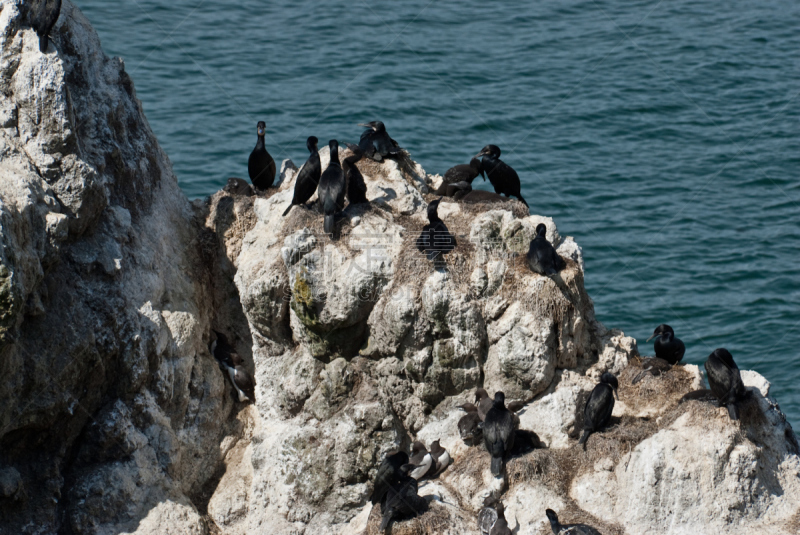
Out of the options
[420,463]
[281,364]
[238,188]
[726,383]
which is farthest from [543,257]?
[238,188]

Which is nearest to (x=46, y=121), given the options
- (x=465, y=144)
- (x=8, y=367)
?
(x=8, y=367)

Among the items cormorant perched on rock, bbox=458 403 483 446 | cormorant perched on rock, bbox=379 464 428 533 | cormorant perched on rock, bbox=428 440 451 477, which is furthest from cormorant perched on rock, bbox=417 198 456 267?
cormorant perched on rock, bbox=379 464 428 533

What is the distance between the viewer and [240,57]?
1364 inches

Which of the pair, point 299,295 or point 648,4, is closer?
point 299,295

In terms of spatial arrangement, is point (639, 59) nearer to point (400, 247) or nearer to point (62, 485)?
point (400, 247)

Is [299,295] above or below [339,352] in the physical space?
above

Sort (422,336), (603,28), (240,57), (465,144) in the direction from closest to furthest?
(422,336) < (465,144) < (240,57) < (603,28)

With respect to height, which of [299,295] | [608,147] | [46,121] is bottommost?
[608,147]

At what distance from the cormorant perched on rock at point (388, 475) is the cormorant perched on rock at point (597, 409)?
2.29m

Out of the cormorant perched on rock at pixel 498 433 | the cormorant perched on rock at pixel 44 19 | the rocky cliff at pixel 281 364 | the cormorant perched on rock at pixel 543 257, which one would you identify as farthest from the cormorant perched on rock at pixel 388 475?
the cormorant perched on rock at pixel 44 19

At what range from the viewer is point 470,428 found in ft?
41.6

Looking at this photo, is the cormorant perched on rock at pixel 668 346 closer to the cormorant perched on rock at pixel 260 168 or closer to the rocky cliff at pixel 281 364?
the rocky cliff at pixel 281 364

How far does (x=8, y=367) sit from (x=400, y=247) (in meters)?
5.03

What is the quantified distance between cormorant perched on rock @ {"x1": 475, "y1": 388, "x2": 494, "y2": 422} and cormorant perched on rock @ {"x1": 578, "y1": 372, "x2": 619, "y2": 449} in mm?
1191
